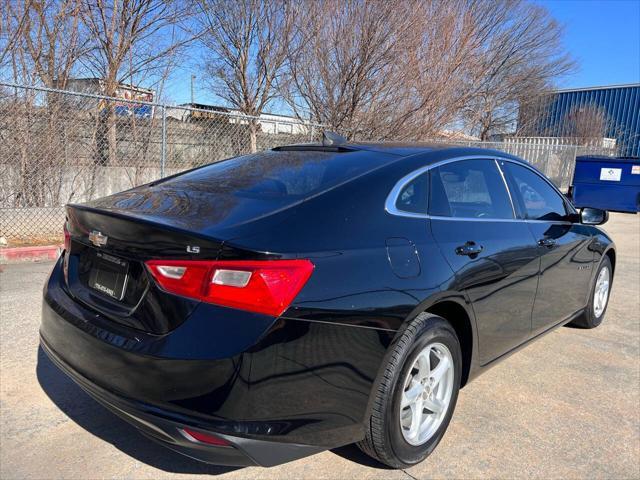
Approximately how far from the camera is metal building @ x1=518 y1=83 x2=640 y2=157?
3585cm

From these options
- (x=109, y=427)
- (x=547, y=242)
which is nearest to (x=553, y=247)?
(x=547, y=242)

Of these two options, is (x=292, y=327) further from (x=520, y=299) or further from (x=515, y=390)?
(x=515, y=390)

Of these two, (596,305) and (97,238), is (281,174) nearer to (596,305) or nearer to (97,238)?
(97,238)

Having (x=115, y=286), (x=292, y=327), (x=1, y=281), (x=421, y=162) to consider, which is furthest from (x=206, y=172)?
(x=1, y=281)

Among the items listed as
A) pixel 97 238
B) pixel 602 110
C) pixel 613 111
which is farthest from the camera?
pixel 613 111

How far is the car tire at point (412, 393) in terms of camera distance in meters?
2.37

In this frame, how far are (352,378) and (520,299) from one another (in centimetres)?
162

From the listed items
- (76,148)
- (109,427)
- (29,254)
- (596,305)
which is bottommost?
(109,427)

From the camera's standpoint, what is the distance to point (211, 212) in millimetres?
2291

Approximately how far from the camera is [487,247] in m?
3.01

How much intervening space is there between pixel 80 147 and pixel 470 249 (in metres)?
6.95

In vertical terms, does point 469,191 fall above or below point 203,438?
above

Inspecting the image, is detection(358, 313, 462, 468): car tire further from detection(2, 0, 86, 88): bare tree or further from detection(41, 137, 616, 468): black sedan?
detection(2, 0, 86, 88): bare tree

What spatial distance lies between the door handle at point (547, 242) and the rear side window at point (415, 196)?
4.04 feet
